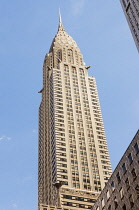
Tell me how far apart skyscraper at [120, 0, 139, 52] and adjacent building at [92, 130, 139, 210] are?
48.3m

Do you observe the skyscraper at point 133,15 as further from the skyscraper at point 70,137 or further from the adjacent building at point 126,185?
the adjacent building at point 126,185

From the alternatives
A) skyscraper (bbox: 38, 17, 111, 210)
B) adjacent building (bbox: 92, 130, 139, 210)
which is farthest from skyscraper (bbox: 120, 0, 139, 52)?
adjacent building (bbox: 92, 130, 139, 210)

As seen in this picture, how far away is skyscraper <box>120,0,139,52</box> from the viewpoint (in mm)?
107250

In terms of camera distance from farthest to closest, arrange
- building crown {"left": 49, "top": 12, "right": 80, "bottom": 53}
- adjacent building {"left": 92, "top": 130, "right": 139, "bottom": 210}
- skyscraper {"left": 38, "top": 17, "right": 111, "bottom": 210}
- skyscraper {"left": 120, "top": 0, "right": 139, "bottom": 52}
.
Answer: building crown {"left": 49, "top": 12, "right": 80, "bottom": 53} → skyscraper {"left": 38, "top": 17, "right": 111, "bottom": 210} → skyscraper {"left": 120, "top": 0, "right": 139, "bottom": 52} → adjacent building {"left": 92, "top": 130, "right": 139, "bottom": 210}

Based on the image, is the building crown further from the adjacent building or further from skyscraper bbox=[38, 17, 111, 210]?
the adjacent building

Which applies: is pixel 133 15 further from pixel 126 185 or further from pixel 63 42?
pixel 63 42

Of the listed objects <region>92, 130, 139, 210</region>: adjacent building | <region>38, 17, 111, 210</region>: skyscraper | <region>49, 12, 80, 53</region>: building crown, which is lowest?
<region>92, 130, 139, 210</region>: adjacent building

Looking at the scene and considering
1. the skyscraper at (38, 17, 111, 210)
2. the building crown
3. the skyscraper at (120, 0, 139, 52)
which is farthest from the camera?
the building crown

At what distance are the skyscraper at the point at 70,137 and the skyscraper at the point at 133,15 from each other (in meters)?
37.8

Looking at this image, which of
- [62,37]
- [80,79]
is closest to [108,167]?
[80,79]

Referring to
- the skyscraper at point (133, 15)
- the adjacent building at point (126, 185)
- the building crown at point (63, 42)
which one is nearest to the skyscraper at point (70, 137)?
the building crown at point (63, 42)

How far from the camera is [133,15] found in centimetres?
11088

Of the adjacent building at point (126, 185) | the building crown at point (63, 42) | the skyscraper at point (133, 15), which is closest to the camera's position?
the adjacent building at point (126, 185)

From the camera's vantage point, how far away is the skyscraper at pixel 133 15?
107m
